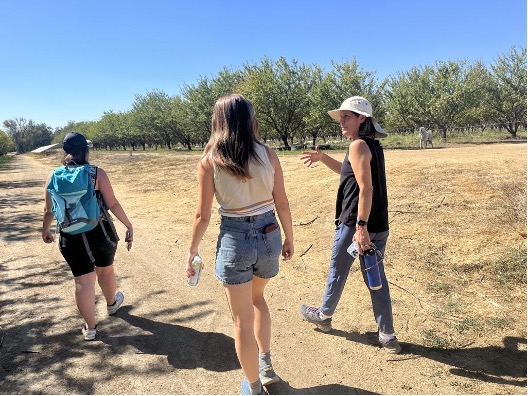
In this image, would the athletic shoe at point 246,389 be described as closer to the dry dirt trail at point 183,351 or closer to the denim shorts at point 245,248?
the dry dirt trail at point 183,351

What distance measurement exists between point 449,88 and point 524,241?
1133 inches

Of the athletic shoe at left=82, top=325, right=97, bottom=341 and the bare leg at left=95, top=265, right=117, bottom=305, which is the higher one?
the bare leg at left=95, top=265, right=117, bottom=305

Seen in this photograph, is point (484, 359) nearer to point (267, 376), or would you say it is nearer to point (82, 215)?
point (267, 376)

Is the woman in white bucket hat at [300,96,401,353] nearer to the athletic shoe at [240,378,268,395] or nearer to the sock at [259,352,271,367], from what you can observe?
the sock at [259,352,271,367]

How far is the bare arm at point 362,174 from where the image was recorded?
8.75ft

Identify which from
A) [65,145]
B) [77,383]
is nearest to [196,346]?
[77,383]

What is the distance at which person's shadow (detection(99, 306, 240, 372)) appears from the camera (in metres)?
2.90

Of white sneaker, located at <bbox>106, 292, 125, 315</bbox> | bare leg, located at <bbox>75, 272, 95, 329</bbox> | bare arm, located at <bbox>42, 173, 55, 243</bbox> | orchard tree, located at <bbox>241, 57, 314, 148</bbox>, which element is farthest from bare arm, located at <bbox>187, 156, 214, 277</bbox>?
orchard tree, located at <bbox>241, 57, 314, 148</bbox>

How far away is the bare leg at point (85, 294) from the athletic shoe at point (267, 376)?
5.25 feet

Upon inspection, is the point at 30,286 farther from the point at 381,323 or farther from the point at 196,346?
the point at 381,323

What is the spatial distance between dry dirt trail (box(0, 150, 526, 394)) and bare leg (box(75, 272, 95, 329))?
0.87 ft

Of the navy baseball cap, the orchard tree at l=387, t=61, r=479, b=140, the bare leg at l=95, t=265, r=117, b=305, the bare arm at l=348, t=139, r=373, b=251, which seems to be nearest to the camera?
the bare arm at l=348, t=139, r=373, b=251

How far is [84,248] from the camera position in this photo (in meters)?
3.14

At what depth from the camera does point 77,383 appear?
2.65 metres
